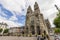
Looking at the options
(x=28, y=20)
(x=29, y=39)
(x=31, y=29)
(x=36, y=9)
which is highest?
(x=36, y=9)

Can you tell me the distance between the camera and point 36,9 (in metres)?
54.3

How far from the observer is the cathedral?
4959 cm

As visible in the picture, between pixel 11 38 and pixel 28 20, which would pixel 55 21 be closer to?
pixel 28 20

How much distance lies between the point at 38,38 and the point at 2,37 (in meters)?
7.69

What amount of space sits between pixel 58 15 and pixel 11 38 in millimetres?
27717

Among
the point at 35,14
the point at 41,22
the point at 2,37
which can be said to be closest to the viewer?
the point at 2,37

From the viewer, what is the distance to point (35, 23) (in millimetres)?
51594

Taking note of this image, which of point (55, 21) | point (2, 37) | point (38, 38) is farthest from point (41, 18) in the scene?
point (2, 37)

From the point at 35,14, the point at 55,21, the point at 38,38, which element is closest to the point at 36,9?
the point at 35,14

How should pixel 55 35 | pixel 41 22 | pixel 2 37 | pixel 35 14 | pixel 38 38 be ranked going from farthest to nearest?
1. pixel 35 14
2. pixel 41 22
3. pixel 55 35
4. pixel 38 38
5. pixel 2 37

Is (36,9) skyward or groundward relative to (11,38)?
skyward

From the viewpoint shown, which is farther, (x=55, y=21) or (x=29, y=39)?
(x=55, y=21)

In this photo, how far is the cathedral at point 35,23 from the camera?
49.6 metres

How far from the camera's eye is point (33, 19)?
53031 mm
